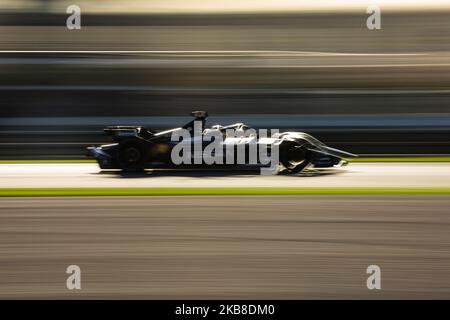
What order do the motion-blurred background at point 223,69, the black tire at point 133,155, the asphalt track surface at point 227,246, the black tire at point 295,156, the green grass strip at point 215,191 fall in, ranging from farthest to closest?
1. the motion-blurred background at point 223,69
2. the black tire at point 133,155
3. the black tire at point 295,156
4. the green grass strip at point 215,191
5. the asphalt track surface at point 227,246

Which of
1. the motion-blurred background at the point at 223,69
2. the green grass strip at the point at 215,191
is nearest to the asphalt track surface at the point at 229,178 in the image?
the green grass strip at the point at 215,191

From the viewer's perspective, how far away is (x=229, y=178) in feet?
28.5

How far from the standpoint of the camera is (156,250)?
475cm

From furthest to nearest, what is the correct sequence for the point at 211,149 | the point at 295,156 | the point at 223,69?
the point at 223,69
the point at 211,149
the point at 295,156

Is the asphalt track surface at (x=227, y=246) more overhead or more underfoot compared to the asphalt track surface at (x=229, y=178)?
more underfoot

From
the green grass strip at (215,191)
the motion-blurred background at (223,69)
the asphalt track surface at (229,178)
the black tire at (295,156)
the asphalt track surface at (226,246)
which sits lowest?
the asphalt track surface at (226,246)

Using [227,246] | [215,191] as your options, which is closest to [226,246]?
[227,246]

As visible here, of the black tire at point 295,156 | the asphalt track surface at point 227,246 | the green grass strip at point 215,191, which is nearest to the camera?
the asphalt track surface at point 227,246

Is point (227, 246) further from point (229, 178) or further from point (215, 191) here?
point (229, 178)

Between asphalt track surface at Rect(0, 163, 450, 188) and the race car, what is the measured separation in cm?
17

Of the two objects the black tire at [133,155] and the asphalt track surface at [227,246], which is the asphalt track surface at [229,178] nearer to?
the black tire at [133,155]

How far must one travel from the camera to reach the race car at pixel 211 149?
9281 millimetres

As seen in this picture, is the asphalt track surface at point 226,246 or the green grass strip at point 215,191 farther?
the green grass strip at point 215,191

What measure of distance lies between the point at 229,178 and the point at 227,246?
3.86 m
